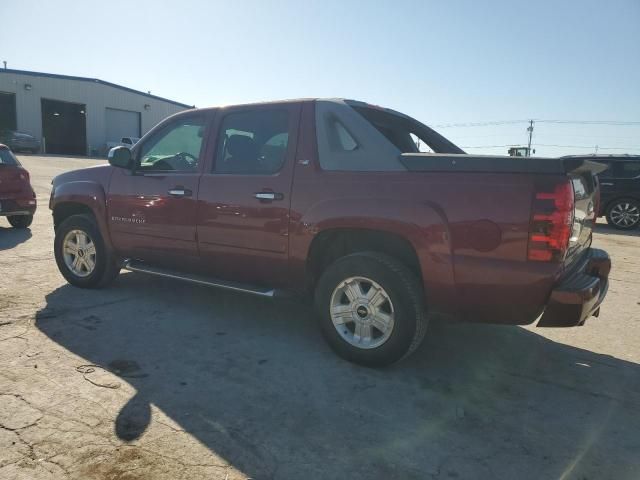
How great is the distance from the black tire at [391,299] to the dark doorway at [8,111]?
39.7 metres

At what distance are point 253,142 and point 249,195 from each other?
52cm

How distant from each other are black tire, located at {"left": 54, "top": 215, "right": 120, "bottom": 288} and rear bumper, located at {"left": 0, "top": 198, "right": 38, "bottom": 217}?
3732 millimetres

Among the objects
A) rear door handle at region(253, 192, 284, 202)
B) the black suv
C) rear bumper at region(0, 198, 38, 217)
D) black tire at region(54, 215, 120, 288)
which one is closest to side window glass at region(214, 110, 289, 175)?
rear door handle at region(253, 192, 284, 202)

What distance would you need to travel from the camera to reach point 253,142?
399 cm

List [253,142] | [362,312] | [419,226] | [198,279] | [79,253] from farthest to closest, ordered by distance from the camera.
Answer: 1. [79,253]
2. [198,279]
3. [253,142]
4. [362,312]
5. [419,226]

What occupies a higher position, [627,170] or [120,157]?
[627,170]

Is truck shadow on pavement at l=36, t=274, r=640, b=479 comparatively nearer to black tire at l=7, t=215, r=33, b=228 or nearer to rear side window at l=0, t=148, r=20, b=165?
rear side window at l=0, t=148, r=20, b=165

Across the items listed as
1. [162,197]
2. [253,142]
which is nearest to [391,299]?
[253,142]

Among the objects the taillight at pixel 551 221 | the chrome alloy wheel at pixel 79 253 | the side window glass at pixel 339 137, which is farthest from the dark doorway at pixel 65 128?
the taillight at pixel 551 221

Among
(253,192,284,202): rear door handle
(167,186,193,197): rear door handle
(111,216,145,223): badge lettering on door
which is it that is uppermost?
(253,192,284,202): rear door handle

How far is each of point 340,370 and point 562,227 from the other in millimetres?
1698

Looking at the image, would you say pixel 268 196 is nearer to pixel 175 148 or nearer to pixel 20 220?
pixel 175 148

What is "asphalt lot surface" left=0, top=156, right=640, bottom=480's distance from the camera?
7.57ft

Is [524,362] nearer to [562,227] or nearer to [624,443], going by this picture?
[624,443]
